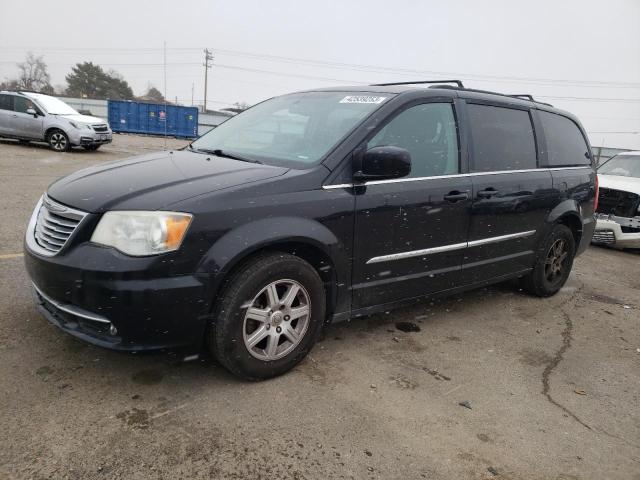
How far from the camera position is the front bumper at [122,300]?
8.00 ft

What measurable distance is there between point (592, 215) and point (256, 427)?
4.44m

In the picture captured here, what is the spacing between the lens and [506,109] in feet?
14.2

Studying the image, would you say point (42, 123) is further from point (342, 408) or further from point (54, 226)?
point (342, 408)

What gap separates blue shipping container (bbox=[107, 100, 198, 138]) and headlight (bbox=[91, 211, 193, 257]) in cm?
3035

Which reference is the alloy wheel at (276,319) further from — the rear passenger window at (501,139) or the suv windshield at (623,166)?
the suv windshield at (623,166)

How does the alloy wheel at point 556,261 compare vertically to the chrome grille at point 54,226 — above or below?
below

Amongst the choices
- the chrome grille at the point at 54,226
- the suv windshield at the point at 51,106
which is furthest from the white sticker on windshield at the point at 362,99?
the suv windshield at the point at 51,106

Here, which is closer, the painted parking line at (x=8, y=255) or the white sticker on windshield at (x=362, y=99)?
the white sticker on windshield at (x=362, y=99)

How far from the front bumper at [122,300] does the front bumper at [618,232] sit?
24.0 feet

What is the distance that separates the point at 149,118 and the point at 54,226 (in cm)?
3061

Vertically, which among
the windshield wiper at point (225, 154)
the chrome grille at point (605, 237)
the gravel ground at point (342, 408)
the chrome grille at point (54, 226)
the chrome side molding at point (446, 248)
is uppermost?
the windshield wiper at point (225, 154)

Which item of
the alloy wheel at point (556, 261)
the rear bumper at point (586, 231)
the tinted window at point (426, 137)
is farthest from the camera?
the rear bumper at point (586, 231)

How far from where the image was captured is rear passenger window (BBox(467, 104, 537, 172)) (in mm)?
3949

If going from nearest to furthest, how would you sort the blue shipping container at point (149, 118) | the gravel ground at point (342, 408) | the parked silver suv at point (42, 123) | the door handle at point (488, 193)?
the gravel ground at point (342, 408), the door handle at point (488, 193), the parked silver suv at point (42, 123), the blue shipping container at point (149, 118)
